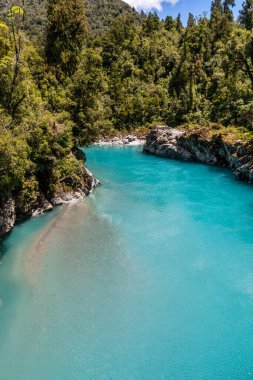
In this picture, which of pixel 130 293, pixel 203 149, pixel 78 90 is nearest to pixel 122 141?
pixel 203 149

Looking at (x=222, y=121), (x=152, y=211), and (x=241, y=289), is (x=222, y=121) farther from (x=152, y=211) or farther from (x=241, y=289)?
(x=241, y=289)

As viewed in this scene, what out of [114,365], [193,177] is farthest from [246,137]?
[114,365]

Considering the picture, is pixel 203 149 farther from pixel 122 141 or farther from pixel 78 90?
pixel 122 141

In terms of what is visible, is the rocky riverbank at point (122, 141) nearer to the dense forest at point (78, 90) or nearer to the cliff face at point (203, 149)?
the dense forest at point (78, 90)

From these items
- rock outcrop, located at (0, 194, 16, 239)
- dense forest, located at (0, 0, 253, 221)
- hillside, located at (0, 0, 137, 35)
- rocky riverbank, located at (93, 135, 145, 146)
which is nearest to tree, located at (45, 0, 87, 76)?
dense forest, located at (0, 0, 253, 221)

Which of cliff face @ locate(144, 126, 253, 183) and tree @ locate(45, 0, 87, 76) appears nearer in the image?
cliff face @ locate(144, 126, 253, 183)

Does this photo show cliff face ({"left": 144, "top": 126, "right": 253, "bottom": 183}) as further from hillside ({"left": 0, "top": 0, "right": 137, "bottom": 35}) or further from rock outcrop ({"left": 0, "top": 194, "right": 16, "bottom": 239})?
hillside ({"left": 0, "top": 0, "right": 137, "bottom": 35})

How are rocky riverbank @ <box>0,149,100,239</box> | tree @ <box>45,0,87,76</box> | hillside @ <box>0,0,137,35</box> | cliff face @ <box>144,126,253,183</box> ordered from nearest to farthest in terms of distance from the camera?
rocky riverbank @ <box>0,149,100,239</box>
cliff face @ <box>144,126,253,183</box>
tree @ <box>45,0,87,76</box>
hillside @ <box>0,0,137,35</box>

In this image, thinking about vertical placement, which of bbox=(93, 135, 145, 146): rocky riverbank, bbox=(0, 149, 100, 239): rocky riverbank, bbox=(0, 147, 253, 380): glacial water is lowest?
bbox=(0, 147, 253, 380): glacial water
